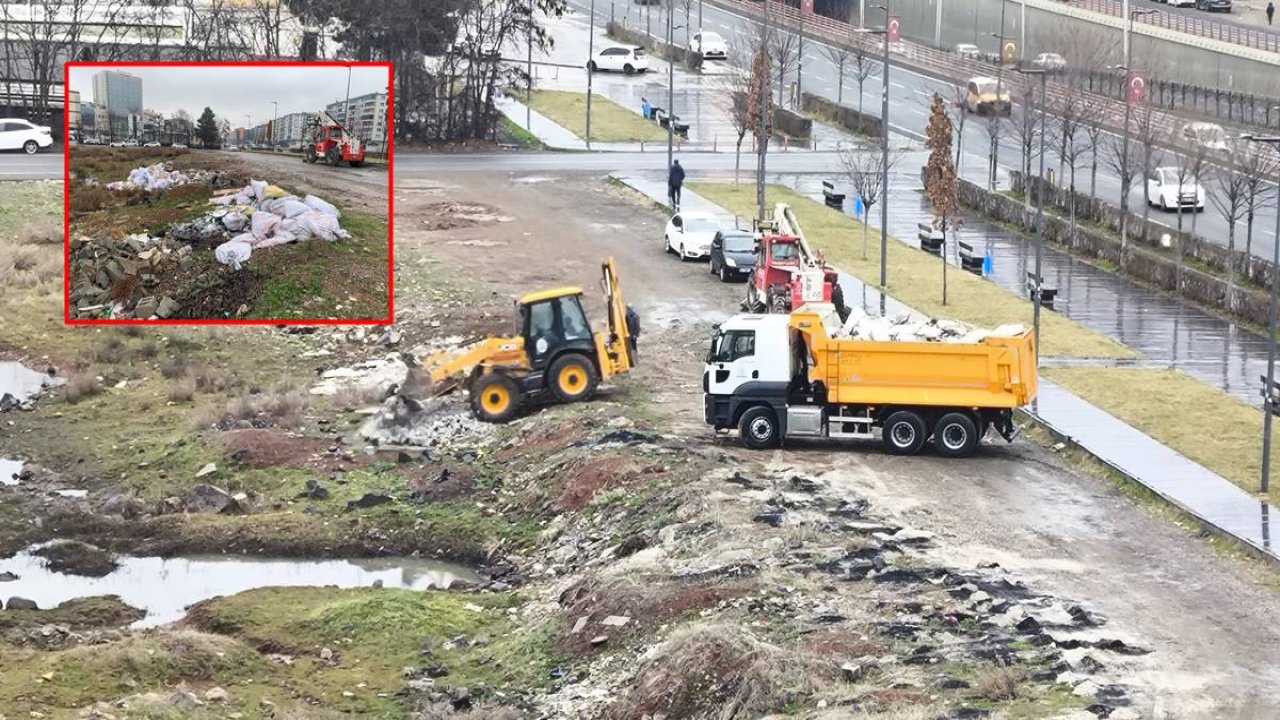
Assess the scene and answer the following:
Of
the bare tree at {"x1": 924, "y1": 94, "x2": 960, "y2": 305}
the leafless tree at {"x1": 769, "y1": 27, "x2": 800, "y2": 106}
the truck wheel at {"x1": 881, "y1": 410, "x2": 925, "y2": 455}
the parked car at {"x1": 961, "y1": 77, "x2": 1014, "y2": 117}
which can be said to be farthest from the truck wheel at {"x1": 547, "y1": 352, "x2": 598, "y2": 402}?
Result: the leafless tree at {"x1": 769, "y1": 27, "x2": 800, "y2": 106}

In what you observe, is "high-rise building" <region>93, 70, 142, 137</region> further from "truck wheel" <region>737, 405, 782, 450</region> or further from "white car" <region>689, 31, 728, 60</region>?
"white car" <region>689, 31, 728, 60</region>

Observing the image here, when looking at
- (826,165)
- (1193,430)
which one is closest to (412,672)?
(1193,430)

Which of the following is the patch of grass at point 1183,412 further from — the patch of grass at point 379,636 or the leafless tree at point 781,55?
the leafless tree at point 781,55

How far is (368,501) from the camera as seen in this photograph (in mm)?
38469

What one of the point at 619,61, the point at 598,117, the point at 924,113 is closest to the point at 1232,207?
the point at 924,113

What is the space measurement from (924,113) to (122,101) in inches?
2150

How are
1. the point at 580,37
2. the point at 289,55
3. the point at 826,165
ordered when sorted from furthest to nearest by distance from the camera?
the point at 580,37 < the point at 289,55 < the point at 826,165

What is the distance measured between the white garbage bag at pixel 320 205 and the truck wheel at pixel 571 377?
5.49 m

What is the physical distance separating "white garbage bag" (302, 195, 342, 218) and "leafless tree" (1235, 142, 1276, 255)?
2255cm

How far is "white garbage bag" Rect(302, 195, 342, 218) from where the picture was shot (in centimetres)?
3878

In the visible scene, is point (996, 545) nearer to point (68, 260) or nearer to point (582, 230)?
point (68, 260)

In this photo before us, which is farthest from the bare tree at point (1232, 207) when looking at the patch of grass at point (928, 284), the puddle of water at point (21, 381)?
the puddle of water at point (21, 381)

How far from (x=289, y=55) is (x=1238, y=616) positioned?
64355 mm

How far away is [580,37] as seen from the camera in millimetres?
113938
